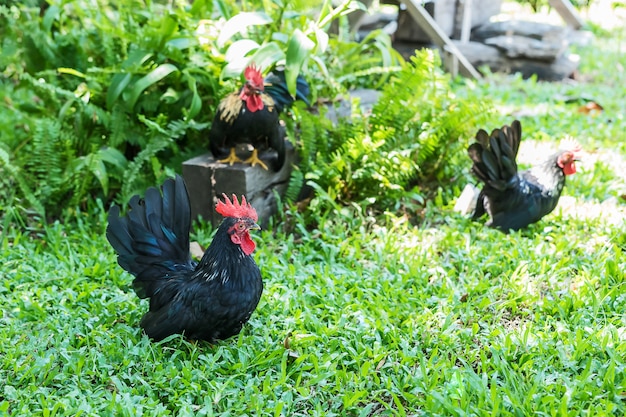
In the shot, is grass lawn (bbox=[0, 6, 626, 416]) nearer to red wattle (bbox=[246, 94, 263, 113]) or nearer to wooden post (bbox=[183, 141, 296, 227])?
wooden post (bbox=[183, 141, 296, 227])

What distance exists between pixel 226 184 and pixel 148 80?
95 cm

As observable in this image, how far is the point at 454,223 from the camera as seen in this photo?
4.88 metres

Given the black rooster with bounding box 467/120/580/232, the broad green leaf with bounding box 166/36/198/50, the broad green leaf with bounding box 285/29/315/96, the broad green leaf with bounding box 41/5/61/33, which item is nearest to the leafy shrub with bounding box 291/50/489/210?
the broad green leaf with bounding box 285/29/315/96

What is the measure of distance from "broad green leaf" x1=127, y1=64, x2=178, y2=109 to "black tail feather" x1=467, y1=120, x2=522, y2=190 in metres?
2.22

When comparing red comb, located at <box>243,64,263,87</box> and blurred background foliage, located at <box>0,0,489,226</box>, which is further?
blurred background foliage, located at <box>0,0,489,226</box>

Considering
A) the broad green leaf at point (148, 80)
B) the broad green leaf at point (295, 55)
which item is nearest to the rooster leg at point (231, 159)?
the broad green leaf at point (295, 55)

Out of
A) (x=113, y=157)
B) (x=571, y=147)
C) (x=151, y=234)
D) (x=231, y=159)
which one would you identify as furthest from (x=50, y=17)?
(x=571, y=147)

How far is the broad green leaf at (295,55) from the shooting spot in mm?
4520

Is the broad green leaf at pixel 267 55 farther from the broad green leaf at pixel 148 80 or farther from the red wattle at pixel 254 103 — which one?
the broad green leaf at pixel 148 80

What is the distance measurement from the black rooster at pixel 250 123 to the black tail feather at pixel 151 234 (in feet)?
3.69

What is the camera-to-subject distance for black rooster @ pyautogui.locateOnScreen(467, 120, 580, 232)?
459 cm

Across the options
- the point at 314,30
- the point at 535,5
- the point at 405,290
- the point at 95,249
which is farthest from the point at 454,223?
the point at 535,5

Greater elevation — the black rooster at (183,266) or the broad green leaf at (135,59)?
the broad green leaf at (135,59)

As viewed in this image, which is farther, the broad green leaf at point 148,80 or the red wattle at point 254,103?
the broad green leaf at point 148,80
